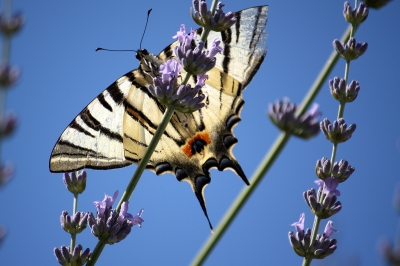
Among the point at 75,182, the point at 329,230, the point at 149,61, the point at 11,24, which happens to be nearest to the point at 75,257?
the point at 75,182

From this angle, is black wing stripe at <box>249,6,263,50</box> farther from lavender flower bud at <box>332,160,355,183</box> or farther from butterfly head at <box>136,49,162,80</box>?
lavender flower bud at <box>332,160,355,183</box>

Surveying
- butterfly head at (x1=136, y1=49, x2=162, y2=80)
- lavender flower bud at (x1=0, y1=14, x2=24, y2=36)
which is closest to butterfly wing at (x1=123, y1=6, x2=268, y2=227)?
butterfly head at (x1=136, y1=49, x2=162, y2=80)

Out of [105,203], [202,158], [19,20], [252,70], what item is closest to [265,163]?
[19,20]

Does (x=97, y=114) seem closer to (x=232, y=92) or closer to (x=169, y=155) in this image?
(x=169, y=155)

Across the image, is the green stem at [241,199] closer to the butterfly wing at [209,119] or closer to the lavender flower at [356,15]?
the lavender flower at [356,15]

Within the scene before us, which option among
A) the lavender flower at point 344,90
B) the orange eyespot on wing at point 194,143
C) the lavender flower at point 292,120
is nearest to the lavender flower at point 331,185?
the lavender flower at point 344,90

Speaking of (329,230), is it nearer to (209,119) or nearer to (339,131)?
(339,131)

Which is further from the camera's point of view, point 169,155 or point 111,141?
point 169,155
